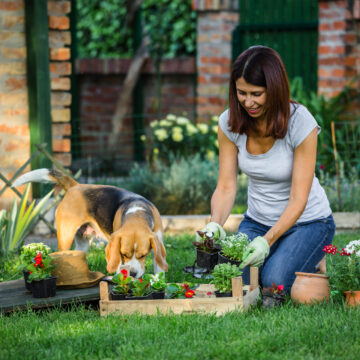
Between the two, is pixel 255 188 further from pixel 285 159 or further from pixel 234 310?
pixel 234 310

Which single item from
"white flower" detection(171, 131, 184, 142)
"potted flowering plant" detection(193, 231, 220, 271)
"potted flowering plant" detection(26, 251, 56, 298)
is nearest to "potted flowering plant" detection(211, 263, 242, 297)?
"potted flowering plant" detection(193, 231, 220, 271)

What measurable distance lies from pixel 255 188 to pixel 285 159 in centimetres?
34

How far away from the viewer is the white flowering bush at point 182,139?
7.92 metres

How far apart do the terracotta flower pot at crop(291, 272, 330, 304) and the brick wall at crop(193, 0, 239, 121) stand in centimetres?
541

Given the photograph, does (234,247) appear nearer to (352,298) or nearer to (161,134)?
(352,298)

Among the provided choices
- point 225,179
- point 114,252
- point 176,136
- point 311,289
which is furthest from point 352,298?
point 176,136

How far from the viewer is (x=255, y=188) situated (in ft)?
14.5

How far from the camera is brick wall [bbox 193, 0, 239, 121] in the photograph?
30.1 feet

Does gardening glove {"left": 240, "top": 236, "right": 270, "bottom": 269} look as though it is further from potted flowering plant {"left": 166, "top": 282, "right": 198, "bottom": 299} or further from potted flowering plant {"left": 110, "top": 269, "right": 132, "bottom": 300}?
potted flowering plant {"left": 110, "top": 269, "right": 132, "bottom": 300}

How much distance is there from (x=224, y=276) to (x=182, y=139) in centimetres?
433

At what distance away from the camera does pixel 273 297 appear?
3.97 metres

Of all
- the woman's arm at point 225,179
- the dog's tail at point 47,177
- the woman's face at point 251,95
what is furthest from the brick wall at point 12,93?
the woman's face at point 251,95

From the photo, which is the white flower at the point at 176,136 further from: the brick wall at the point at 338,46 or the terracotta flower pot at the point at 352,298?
the terracotta flower pot at the point at 352,298

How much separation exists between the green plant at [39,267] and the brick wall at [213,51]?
528 cm
